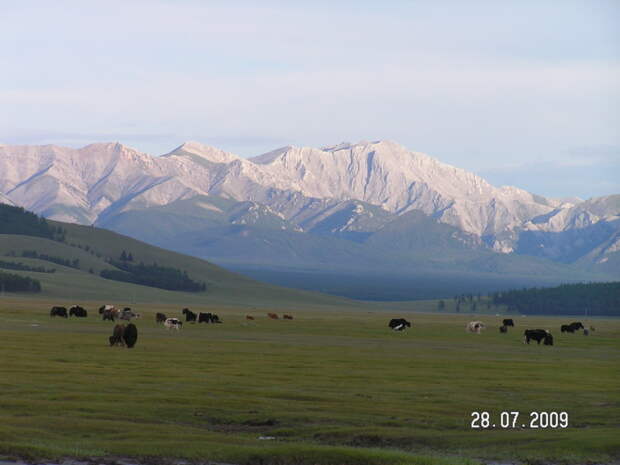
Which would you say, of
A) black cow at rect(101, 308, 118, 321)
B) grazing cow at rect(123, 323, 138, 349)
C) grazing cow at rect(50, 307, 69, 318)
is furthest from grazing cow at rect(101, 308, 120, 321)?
grazing cow at rect(123, 323, 138, 349)

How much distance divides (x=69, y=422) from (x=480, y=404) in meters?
15.5

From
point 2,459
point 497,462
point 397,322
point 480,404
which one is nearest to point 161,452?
point 2,459

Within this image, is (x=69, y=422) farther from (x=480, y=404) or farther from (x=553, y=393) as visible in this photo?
(x=553, y=393)

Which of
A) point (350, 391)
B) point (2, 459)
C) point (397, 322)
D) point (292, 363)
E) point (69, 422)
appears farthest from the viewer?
point (397, 322)

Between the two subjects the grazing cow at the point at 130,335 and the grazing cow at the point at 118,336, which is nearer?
the grazing cow at the point at 130,335

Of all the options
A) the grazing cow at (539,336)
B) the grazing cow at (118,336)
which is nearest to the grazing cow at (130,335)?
the grazing cow at (118,336)

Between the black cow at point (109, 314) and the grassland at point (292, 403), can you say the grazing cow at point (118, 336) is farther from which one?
the black cow at point (109, 314)

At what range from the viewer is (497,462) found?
26578 millimetres

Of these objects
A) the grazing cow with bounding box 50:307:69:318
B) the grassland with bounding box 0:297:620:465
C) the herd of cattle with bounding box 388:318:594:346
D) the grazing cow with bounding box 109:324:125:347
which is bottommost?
the grassland with bounding box 0:297:620:465

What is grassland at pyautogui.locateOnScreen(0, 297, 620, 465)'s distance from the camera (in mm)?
27188

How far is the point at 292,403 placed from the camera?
1469 inches

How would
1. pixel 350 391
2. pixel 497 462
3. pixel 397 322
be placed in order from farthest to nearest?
pixel 397 322 → pixel 350 391 → pixel 497 462

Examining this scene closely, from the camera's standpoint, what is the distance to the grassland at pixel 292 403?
89.2 ft

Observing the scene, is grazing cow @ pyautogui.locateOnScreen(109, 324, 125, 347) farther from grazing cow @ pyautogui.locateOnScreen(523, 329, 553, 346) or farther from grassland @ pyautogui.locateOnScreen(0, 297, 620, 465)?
grazing cow @ pyautogui.locateOnScreen(523, 329, 553, 346)
